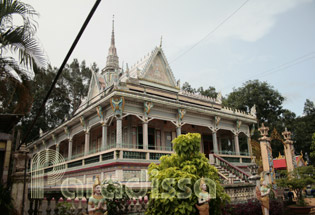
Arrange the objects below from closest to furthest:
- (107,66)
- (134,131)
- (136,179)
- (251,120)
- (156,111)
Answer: (136,179)
(156,111)
(134,131)
(251,120)
(107,66)

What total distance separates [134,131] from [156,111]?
88.0 inches

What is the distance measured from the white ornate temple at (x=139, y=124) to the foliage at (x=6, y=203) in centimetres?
632

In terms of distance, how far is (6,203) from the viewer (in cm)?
681

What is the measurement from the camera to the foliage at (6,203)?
6732 millimetres

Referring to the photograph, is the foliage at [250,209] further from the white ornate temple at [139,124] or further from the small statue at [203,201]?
the white ornate temple at [139,124]

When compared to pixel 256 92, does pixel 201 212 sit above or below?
below

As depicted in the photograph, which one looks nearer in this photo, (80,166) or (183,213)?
(183,213)

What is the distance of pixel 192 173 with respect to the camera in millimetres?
6594

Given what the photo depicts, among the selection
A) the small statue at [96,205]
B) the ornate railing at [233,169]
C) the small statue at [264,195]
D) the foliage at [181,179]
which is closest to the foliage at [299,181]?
the ornate railing at [233,169]

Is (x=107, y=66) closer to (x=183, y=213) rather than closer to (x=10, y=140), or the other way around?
(x=10, y=140)

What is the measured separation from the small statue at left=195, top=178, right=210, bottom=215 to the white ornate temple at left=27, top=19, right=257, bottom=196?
688 cm

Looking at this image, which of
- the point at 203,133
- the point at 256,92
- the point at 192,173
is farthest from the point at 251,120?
the point at 256,92

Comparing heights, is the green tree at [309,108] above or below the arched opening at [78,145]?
above

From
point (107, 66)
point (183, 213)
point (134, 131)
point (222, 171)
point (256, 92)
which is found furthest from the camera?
point (256, 92)
